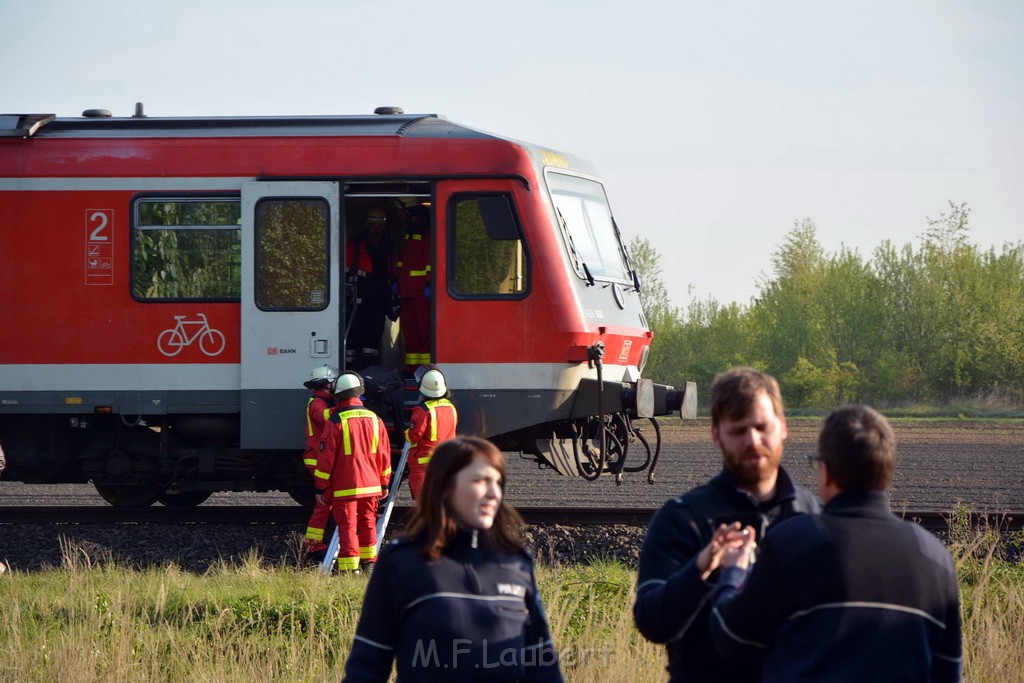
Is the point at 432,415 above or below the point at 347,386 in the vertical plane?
below

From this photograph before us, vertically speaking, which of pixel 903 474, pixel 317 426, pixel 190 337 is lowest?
pixel 903 474

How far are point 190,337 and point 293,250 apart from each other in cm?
117

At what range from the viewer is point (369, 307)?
10531 mm

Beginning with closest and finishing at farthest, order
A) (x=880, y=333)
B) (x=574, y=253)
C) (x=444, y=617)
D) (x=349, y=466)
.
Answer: (x=444, y=617), (x=349, y=466), (x=574, y=253), (x=880, y=333)

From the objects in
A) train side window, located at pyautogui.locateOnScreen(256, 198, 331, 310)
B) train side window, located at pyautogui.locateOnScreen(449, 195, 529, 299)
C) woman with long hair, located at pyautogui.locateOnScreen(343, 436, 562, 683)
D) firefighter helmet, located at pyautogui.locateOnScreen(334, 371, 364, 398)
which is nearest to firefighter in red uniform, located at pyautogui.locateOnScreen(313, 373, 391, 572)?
firefighter helmet, located at pyautogui.locateOnScreen(334, 371, 364, 398)

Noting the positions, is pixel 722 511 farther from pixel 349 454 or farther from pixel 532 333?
pixel 532 333

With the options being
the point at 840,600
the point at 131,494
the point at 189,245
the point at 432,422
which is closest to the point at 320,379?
the point at 432,422

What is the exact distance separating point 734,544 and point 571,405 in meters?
7.05

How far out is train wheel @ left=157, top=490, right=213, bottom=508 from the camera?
1140cm

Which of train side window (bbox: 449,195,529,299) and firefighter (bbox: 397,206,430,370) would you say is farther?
firefighter (bbox: 397,206,430,370)

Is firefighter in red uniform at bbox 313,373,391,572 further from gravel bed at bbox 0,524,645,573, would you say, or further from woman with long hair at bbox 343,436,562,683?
woman with long hair at bbox 343,436,562,683

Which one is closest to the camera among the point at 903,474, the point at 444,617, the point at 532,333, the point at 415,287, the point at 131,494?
the point at 444,617

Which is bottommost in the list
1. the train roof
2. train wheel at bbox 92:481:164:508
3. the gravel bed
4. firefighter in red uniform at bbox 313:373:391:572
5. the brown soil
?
the brown soil

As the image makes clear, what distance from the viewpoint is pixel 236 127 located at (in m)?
10.1
